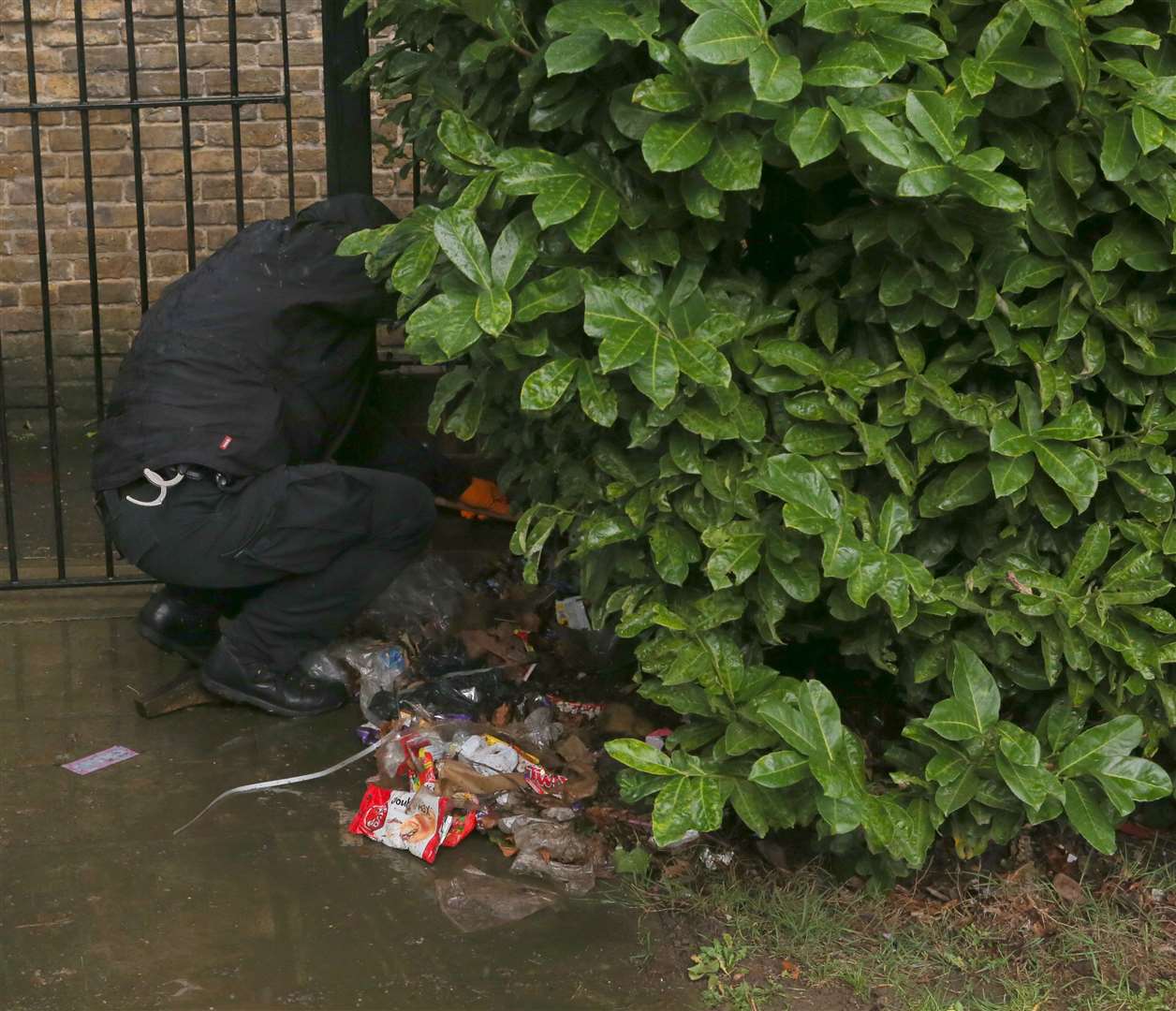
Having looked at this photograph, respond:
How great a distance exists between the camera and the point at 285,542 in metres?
4.52

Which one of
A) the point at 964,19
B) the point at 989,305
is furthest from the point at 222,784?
the point at 964,19

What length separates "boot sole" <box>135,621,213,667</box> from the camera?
486cm

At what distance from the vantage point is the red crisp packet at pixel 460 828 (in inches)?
150

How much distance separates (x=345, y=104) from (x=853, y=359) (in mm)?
2575

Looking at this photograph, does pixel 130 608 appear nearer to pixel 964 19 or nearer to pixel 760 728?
pixel 760 728

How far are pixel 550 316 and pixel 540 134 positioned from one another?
41cm

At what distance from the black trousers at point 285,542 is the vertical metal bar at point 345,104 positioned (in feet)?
3.61

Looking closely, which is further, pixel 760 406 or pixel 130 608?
pixel 130 608

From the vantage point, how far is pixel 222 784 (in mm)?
4164

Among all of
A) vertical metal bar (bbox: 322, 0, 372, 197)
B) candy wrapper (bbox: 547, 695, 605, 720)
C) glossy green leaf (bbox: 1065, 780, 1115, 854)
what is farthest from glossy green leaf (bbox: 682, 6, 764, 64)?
vertical metal bar (bbox: 322, 0, 372, 197)

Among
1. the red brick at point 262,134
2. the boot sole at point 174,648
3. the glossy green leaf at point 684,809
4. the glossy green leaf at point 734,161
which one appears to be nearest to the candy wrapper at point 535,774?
the glossy green leaf at point 684,809

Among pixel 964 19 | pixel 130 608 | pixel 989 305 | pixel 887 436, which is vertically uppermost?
pixel 964 19

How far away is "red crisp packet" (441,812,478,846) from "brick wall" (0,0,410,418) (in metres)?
4.35

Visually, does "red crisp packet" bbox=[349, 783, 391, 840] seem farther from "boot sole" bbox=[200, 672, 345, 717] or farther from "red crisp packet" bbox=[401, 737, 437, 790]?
"boot sole" bbox=[200, 672, 345, 717]
